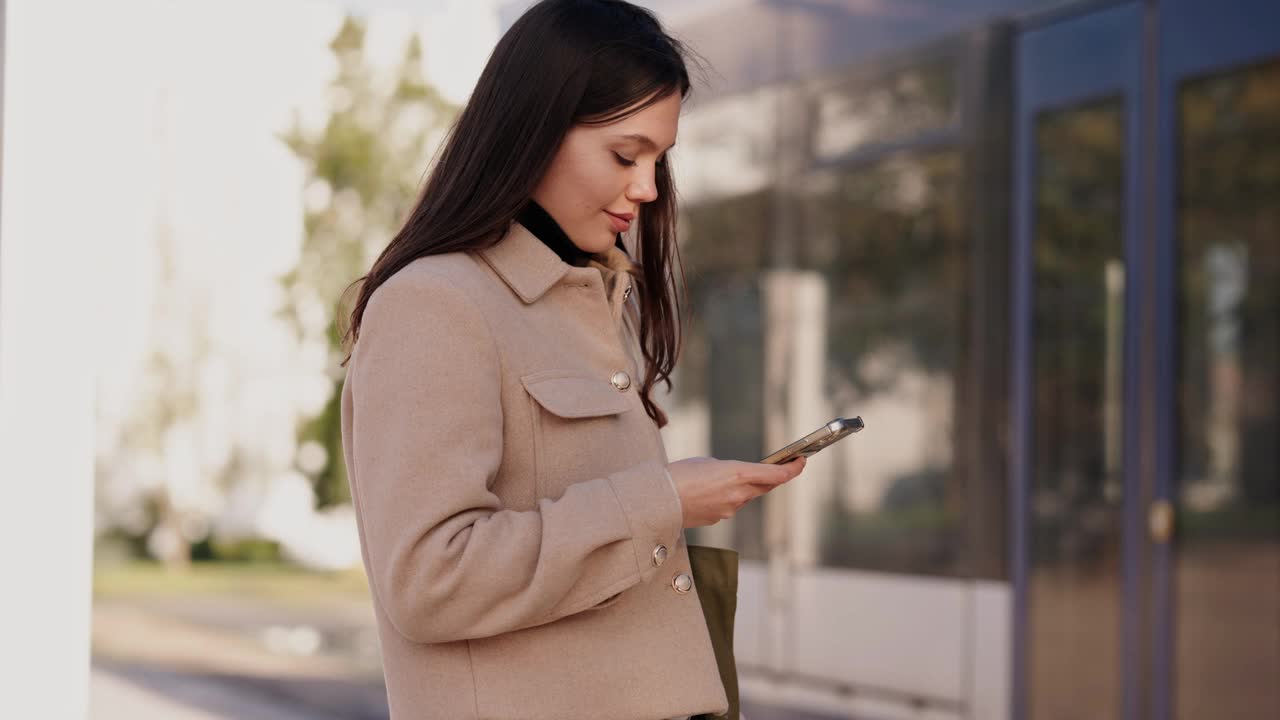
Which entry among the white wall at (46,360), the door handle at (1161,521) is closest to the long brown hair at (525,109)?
the white wall at (46,360)

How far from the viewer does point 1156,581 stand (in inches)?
194

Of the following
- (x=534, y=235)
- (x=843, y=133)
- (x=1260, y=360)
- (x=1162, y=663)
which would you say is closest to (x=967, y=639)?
(x=1162, y=663)

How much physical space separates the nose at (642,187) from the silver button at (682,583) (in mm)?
416

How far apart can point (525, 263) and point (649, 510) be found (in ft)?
1.08

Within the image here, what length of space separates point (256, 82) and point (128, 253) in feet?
7.99

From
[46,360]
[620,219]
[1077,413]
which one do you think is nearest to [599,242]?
[620,219]

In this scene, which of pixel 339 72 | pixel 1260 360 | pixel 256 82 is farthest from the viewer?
pixel 256 82

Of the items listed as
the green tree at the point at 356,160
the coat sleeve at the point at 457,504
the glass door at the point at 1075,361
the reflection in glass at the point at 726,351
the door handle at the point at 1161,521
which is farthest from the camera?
the green tree at the point at 356,160

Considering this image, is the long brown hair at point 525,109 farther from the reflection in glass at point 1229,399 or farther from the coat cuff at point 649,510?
the reflection in glass at point 1229,399

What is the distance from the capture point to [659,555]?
152 centimetres

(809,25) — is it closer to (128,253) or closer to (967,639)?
(967,639)

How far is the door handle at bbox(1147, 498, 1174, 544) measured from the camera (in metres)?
4.93

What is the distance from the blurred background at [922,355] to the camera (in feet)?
9.43

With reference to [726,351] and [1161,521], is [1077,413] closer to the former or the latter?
[1161,521]
